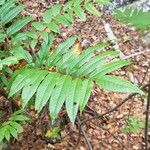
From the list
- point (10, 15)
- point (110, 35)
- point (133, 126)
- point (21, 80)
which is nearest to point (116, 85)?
point (21, 80)

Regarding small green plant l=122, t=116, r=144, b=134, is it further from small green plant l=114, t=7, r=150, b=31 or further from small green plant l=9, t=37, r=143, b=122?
small green plant l=114, t=7, r=150, b=31

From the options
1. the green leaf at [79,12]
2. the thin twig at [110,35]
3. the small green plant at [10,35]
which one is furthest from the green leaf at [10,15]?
the thin twig at [110,35]

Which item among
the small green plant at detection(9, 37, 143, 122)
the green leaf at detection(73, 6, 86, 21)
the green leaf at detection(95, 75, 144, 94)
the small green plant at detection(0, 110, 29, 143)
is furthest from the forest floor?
the green leaf at detection(95, 75, 144, 94)

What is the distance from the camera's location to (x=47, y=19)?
295 centimetres

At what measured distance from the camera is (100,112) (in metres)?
4.64

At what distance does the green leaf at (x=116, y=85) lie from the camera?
79.8 inches

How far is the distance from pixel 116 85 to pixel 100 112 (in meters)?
2.62

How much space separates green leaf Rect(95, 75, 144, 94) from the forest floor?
0.84 meters

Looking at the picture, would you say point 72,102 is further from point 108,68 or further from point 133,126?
point 133,126

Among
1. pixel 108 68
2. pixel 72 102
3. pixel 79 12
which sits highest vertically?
pixel 79 12

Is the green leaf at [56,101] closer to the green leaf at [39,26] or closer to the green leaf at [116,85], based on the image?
the green leaf at [116,85]

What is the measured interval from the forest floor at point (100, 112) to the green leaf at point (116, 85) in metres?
0.84

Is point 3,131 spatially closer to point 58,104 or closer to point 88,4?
point 58,104

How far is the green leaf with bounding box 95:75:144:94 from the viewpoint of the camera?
2.03 metres
